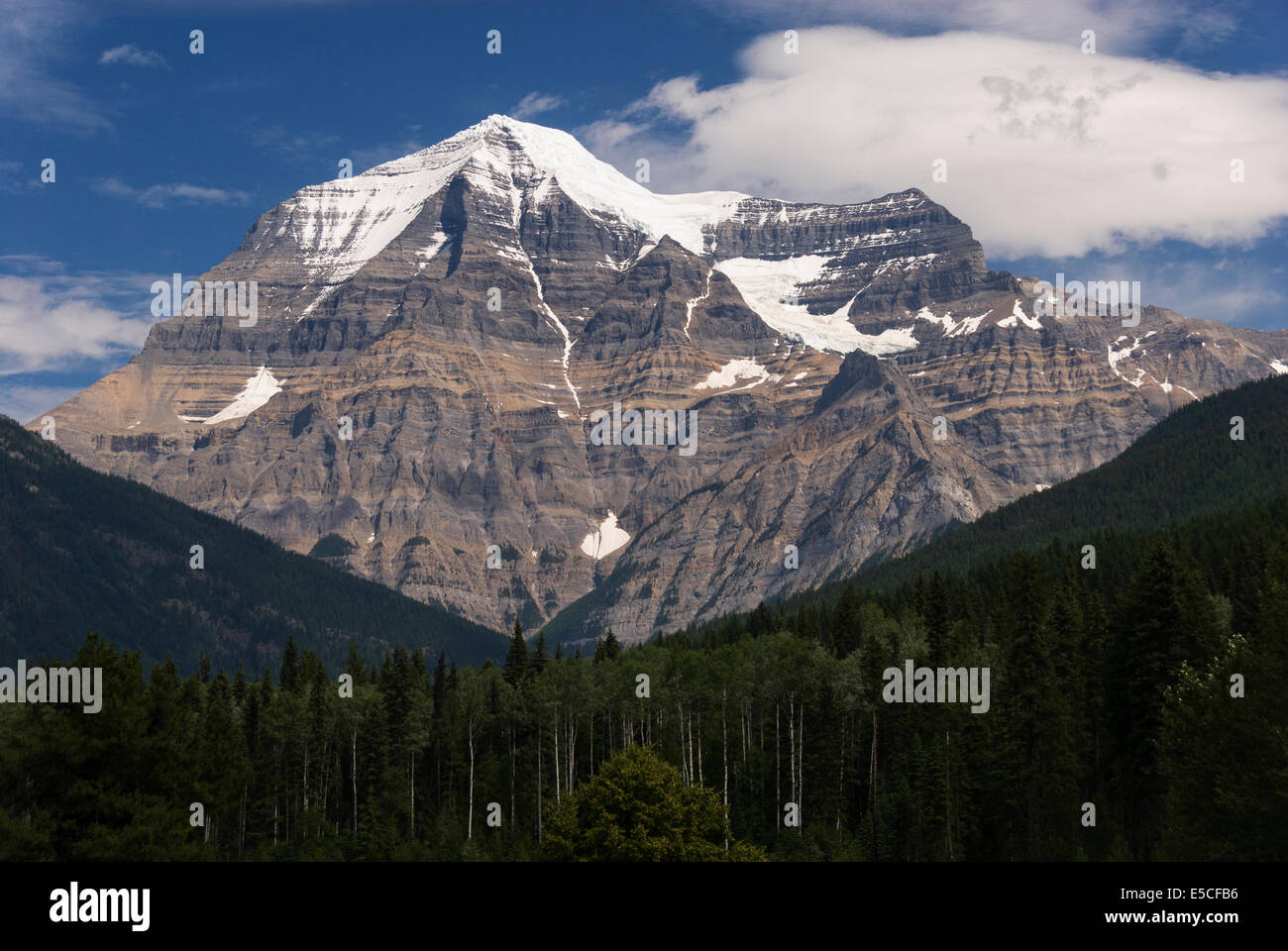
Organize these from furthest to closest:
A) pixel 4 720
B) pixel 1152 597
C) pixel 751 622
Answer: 1. pixel 751 622
2. pixel 4 720
3. pixel 1152 597

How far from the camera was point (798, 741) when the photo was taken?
355ft

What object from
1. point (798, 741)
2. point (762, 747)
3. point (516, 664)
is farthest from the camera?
point (516, 664)

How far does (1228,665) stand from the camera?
5884 cm

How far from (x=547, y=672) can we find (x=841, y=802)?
99.5 feet

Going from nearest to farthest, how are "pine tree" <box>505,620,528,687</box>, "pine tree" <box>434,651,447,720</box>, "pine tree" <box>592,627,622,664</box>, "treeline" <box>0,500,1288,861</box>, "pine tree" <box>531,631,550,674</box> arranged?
"treeline" <box>0,500,1288,861</box> → "pine tree" <box>434,651,447,720</box> → "pine tree" <box>505,620,528,687</box> → "pine tree" <box>531,631,550,674</box> → "pine tree" <box>592,627,622,664</box>

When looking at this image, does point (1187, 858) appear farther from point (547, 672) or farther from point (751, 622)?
point (751, 622)

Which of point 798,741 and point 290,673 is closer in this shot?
point 798,741

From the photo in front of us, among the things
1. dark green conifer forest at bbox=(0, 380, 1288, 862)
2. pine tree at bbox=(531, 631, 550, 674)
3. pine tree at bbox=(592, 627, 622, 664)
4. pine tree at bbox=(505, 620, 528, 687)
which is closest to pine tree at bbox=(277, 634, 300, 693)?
dark green conifer forest at bbox=(0, 380, 1288, 862)

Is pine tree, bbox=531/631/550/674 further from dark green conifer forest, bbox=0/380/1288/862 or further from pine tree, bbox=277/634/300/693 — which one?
pine tree, bbox=277/634/300/693

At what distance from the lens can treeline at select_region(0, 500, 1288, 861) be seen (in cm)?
5662

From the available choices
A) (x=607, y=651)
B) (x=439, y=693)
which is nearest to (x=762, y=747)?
(x=439, y=693)

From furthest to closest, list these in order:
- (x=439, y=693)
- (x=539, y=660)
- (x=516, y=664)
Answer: (x=539, y=660), (x=516, y=664), (x=439, y=693)

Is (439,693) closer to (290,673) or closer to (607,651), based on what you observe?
(607,651)
